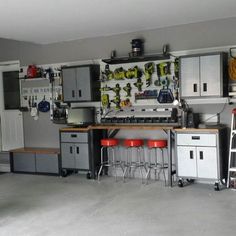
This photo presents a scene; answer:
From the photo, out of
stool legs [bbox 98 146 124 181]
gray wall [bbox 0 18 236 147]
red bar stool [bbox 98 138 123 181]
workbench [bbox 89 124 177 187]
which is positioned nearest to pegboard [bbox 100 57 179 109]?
gray wall [bbox 0 18 236 147]

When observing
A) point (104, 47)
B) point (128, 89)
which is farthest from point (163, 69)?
point (104, 47)

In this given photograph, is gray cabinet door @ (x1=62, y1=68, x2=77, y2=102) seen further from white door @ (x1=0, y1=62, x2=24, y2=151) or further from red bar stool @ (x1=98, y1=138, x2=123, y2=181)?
white door @ (x1=0, y1=62, x2=24, y2=151)

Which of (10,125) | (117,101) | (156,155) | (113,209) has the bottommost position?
(113,209)

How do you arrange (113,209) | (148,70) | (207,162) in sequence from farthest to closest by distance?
(148,70)
(207,162)
(113,209)

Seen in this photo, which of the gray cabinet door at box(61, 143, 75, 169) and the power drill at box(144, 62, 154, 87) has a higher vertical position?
the power drill at box(144, 62, 154, 87)

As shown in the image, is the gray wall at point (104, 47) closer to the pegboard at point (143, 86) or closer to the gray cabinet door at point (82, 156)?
the pegboard at point (143, 86)

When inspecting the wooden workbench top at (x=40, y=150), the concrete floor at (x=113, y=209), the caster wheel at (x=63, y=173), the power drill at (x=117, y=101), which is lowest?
the concrete floor at (x=113, y=209)

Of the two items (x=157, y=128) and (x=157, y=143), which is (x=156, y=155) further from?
(x=157, y=128)

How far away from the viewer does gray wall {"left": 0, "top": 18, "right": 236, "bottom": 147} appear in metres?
5.94

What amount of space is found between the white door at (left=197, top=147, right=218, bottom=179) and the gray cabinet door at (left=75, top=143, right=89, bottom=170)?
6.81 ft

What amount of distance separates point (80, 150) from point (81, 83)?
1.27m

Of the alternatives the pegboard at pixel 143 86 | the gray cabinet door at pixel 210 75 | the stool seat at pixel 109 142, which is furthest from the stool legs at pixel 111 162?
the gray cabinet door at pixel 210 75

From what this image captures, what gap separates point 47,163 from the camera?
7109 mm

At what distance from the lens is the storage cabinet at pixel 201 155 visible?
5.53m
